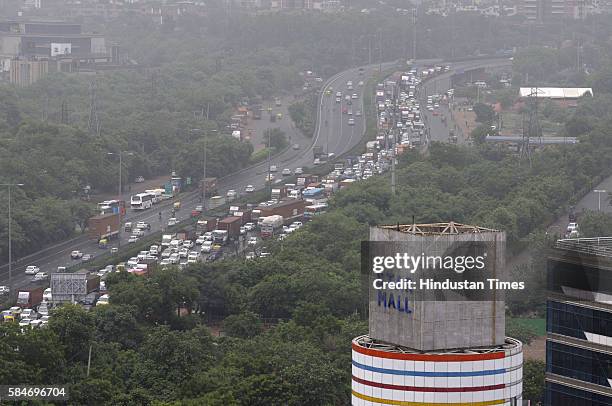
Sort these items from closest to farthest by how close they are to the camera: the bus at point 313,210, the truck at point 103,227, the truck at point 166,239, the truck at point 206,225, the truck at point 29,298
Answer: the truck at point 29,298 → the truck at point 166,239 → the truck at point 103,227 → the truck at point 206,225 → the bus at point 313,210

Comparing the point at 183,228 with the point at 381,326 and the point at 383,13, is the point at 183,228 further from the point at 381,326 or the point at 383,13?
the point at 383,13

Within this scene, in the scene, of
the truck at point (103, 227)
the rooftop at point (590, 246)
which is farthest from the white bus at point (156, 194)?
the rooftop at point (590, 246)

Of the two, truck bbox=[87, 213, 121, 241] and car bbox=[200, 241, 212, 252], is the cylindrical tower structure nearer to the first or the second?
car bbox=[200, 241, 212, 252]

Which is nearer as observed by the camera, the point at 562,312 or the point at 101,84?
the point at 562,312

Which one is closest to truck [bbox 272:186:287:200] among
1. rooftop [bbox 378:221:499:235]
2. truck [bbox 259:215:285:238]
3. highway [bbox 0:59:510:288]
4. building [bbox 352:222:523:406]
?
highway [bbox 0:59:510:288]

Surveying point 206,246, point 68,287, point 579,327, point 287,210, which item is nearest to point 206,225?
point 206,246

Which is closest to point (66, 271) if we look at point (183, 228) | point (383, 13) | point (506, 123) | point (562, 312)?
point (183, 228)

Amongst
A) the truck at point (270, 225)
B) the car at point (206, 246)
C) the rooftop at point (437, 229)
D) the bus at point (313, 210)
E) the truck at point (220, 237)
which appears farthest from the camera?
the bus at point (313, 210)

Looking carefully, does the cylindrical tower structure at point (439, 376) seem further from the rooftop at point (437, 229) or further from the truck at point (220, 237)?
the truck at point (220, 237)
